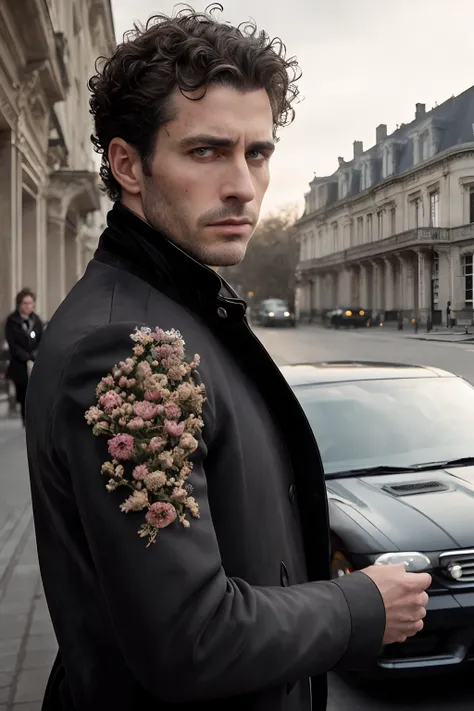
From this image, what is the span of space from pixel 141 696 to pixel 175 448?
0.40 m

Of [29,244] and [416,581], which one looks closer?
[416,581]

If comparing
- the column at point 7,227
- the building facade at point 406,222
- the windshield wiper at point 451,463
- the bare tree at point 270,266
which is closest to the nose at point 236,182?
the windshield wiper at point 451,463

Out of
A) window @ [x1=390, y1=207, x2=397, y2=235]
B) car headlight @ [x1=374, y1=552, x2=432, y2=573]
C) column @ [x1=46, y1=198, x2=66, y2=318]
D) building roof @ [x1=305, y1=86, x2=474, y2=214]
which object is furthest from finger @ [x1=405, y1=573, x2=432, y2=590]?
window @ [x1=390, y1=207, x2=397, y2=235]

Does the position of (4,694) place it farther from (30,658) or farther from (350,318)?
(350,318)

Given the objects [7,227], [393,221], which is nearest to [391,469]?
[7,227]

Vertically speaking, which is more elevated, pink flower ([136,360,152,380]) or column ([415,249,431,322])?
column ([415,249,431,322])

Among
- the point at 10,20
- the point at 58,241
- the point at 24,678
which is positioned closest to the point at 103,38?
the point at 58,241

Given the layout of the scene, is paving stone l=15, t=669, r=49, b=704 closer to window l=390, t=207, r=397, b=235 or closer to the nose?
the nose

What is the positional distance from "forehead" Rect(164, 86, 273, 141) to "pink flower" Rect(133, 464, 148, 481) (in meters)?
0.57

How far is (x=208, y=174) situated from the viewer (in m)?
1.32

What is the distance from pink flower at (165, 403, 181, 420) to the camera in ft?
3.53

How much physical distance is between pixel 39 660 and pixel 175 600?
3.35 metres

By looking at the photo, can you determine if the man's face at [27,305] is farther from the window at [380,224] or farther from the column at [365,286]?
the column at [365,286]

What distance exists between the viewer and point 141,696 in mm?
1170
